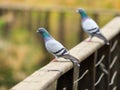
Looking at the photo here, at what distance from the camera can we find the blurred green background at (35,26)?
442 inches

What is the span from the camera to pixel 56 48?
4156mm

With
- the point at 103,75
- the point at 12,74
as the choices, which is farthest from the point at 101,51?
the point at 12,74

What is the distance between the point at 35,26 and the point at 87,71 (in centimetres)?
772

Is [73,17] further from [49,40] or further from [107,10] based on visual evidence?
[49,40]

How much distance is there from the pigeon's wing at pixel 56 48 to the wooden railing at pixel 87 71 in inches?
4.0

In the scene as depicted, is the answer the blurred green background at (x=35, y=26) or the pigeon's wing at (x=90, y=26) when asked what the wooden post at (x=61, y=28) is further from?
the pigeon's wing at (x=90, y=26)

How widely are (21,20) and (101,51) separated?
7.26m

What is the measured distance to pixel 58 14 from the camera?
1135 centimetres

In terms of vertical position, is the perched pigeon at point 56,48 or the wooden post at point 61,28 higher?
the perched pigeon at point 56,48

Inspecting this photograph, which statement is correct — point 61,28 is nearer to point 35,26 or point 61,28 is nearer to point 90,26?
point 35,26

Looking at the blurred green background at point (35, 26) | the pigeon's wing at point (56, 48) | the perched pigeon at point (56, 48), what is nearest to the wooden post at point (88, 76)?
the perched pigeon at point (56, 48)

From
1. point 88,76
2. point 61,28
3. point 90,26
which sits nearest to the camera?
point 88,76

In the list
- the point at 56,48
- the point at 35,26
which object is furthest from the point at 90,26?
the point at 35,26

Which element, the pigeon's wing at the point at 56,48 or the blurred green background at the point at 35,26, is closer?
the pigeon's wing at the point at 56,48
